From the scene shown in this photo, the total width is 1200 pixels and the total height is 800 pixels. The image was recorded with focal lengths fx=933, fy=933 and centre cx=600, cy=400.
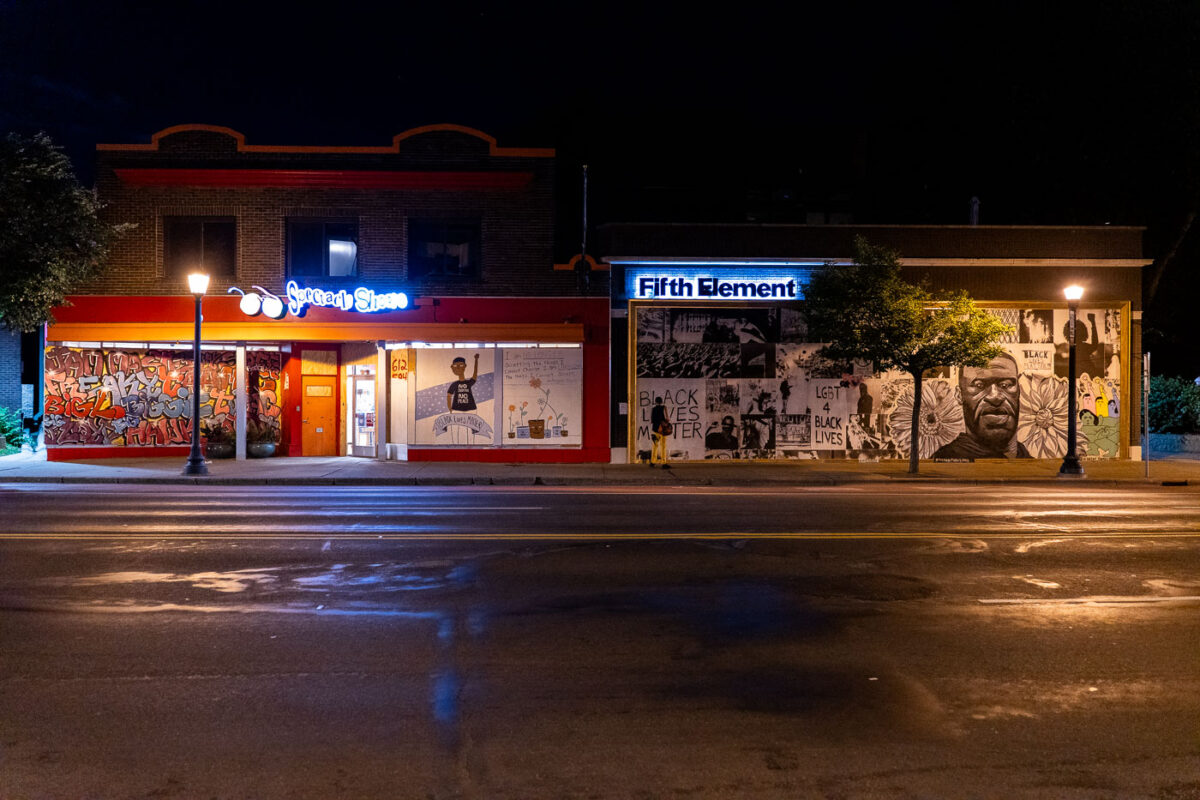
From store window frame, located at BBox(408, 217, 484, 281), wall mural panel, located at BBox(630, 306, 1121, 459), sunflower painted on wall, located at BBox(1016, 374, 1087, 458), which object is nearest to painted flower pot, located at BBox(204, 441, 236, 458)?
store window frame, located at BBox(408, 217, 484, 281)

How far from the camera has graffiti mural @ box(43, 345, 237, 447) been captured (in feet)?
80.5

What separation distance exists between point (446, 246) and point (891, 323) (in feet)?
37.9

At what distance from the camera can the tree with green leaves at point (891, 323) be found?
69.8 feet


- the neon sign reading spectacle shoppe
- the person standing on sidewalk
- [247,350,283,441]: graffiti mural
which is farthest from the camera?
[247,350,283,441]: graffiti mural

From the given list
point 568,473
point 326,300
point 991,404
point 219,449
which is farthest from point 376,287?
point 991,404

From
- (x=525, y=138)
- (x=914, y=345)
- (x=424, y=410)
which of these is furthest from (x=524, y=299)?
(x=525, y=138)

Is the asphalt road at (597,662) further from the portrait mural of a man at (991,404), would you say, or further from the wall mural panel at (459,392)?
the portrait mural of a man at (991,404)

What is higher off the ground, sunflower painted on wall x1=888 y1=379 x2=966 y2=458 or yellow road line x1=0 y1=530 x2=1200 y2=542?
sunflower painted on wall x1=888 y1=379 x2=966 y2=458

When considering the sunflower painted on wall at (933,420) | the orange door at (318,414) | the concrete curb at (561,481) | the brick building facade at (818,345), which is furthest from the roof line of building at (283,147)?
the sunflower painted on wall at (933,420)

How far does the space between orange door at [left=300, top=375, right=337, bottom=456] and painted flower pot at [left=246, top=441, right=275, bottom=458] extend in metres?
1.12

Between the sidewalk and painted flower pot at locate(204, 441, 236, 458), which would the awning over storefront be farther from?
the sidewalk

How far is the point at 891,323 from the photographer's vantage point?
69.6 feet

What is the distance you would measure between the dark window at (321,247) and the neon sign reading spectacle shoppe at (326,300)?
1080 mm

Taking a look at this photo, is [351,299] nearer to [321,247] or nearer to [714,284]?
[321,247]
